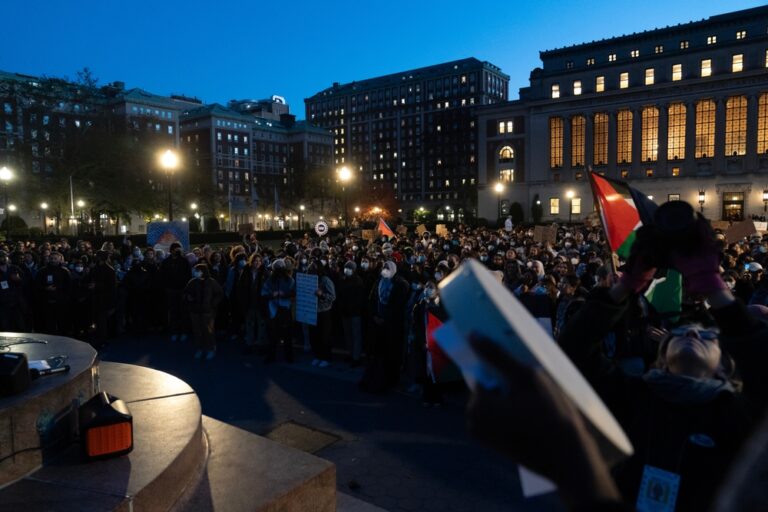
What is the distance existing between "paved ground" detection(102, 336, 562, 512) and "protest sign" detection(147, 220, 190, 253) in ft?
18.1

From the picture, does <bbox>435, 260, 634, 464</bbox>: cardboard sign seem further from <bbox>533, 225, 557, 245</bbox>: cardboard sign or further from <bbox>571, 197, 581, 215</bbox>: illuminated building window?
<bbox>571, 197, 581, 215</bbox>: illuminated building window

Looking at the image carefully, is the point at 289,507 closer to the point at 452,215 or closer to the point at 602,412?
the point at 602,412

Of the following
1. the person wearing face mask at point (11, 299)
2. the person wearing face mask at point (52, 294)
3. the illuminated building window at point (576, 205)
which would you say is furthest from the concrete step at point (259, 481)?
the illuminated building window at point (576, 205)

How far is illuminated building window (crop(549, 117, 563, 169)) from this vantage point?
73.1 meters

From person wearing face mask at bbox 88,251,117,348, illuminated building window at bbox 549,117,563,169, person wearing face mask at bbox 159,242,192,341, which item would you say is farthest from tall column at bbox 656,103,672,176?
person wearing face mask at bbox 88,251,117,348

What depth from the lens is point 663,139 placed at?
6750 cm

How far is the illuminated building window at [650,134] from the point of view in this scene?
67875mm

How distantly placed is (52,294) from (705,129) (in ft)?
239

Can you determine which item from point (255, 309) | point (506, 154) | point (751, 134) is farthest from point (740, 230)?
point (506, 154)

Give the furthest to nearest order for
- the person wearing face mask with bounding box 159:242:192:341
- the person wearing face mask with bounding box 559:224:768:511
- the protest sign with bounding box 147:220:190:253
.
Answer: the protest sign with bounding box 147:220:190:253, the person wearing face mask with bounding box 159:242:192:341, the person wearing face mask with bounding box 559:224:768:511

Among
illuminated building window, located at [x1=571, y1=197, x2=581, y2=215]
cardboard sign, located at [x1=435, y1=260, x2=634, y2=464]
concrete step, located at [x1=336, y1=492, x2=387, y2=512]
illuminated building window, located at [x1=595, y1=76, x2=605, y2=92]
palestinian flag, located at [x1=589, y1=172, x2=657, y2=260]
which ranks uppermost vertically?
illuminated building window, located at [x1=595, y1=76, x2=605, y2=92]

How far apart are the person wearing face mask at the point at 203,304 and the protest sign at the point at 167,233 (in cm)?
582

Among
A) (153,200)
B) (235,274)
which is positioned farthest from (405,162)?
(235,274)

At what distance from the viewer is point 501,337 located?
1092 millimetres
